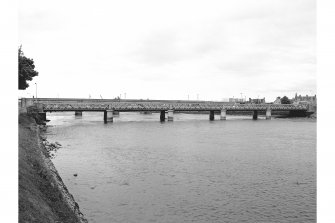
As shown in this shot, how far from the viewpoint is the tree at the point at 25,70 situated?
55984 mm

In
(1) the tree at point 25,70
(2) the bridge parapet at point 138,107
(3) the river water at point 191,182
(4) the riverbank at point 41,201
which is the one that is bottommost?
(3) the river water at point 191,182

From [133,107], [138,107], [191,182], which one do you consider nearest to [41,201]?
[191,182]

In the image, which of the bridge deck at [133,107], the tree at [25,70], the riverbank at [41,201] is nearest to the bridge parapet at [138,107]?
the bridge deck at [133,107]

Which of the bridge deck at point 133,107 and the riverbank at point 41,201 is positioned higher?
the bridge deck at point 133,107

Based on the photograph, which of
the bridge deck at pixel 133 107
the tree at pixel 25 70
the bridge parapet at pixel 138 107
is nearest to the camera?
the tree at pixel 25 70

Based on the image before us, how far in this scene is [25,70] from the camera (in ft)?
188

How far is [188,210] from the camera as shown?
23.1 m

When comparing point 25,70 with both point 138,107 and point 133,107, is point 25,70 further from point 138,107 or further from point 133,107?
point 138,107

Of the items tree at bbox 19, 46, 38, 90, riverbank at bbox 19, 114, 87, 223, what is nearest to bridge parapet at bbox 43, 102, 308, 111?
tree at bbox 19, 46, 38, 90

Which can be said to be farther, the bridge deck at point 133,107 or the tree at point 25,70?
the bridge deck at point 133,107

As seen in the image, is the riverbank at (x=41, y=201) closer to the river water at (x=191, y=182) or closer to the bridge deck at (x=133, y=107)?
the river water at (x=191, y=182)

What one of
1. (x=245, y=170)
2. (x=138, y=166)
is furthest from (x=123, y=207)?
(x=245, y=170)

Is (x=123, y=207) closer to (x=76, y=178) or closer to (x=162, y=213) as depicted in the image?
(x=162, y=213)

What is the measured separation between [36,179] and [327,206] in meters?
17.5
